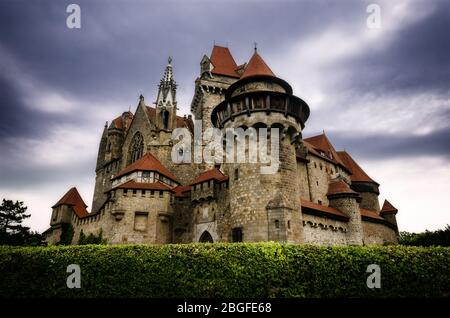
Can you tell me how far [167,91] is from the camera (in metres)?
43.0

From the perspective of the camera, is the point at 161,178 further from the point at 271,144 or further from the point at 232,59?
the point at 232,59

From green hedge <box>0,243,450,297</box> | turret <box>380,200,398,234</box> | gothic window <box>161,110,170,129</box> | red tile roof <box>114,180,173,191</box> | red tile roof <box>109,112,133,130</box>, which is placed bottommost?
green hedge <box>0,243,450,297</box>

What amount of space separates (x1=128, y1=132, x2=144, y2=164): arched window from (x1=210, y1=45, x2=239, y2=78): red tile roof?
41.8 ft

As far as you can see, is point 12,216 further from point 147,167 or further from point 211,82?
point 211,82

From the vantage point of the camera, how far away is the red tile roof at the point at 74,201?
3747cm

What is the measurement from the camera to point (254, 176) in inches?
886

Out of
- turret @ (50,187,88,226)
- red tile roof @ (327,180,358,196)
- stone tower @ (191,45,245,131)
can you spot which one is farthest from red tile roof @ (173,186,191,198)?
red tile roof @ (327,180,358,196)

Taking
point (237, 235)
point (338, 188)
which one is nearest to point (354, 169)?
point (338, 188)

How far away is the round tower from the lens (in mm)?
21234

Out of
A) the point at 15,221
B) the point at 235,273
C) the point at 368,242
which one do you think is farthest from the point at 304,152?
the point at 15,221

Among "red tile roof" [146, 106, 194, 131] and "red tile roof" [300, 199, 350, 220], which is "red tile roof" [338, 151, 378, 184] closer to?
"red tile roof" [300, 199, 350, 220]

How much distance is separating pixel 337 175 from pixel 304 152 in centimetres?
511

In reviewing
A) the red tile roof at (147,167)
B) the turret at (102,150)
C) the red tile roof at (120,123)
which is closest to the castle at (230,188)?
the red tile roof at (147,167)

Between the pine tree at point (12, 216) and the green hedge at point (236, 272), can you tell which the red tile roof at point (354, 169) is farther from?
the pine tree at point (12, 216)
